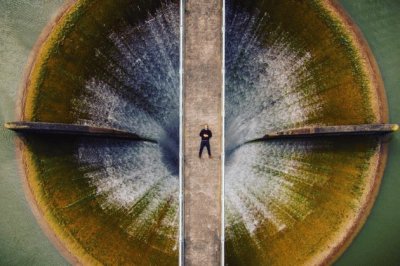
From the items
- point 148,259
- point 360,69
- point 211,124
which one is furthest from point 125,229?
point 360,69

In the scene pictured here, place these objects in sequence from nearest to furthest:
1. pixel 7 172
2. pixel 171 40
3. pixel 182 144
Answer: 1. pixel 182 144
2. pixel 7 172
3. pixel 171 40

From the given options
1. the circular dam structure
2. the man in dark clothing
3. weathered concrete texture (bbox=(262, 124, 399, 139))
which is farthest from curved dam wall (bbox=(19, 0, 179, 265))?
weathered concrete texture (bbox=(262, 124, 399, 139))

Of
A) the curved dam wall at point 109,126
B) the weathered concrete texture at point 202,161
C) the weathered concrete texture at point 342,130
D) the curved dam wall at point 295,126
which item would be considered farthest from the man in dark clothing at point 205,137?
the weathered concrete texture at point 342,130

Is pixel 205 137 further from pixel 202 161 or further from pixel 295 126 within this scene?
pixel 295 126

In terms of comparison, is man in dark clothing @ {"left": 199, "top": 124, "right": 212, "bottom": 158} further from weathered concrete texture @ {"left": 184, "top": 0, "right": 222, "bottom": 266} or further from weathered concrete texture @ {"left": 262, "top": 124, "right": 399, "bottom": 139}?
weathered concrete texture @ {"left": 262, "top": 124, "right": 399, "bottom": 139}

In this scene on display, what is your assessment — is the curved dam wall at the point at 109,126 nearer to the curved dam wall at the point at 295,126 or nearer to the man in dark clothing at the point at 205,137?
the man in dark clothing at the point at 205,137

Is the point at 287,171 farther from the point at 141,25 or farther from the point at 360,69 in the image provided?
the point at 141,25

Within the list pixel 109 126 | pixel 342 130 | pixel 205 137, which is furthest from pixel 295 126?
pixel 109 126
